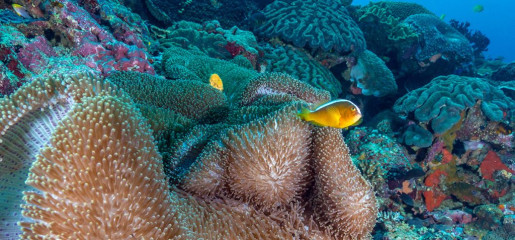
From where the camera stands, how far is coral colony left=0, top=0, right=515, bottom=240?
1.39 m

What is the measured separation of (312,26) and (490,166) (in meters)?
5.34

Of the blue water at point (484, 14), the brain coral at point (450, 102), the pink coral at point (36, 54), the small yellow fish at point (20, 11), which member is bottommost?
the blue water at point (484, 14)

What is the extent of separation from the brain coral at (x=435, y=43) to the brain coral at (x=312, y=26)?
2.62 meters

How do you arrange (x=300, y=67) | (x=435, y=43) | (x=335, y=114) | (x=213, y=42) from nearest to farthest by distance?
(x=335, y=114) → (x=213, y=42) → (x=300, y=67) → (x=435, y=43)

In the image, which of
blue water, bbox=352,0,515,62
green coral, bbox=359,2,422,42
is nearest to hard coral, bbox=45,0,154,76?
green coral, bbox=359,2,422,42

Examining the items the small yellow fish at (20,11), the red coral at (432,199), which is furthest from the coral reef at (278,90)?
the red coral at (432,199)

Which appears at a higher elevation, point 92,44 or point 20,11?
point 20,11

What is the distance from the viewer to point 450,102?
5852mm

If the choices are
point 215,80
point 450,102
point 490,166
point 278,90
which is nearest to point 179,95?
point 278,90

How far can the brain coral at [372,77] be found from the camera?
824 cm

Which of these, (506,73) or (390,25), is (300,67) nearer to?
(390,25)

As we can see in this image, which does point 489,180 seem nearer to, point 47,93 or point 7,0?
point 47,93

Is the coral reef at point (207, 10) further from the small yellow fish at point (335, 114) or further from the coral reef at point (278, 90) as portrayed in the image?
the small yellow fish at point (335, 114)

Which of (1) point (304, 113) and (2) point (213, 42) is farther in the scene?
(2) point (213, 42)
